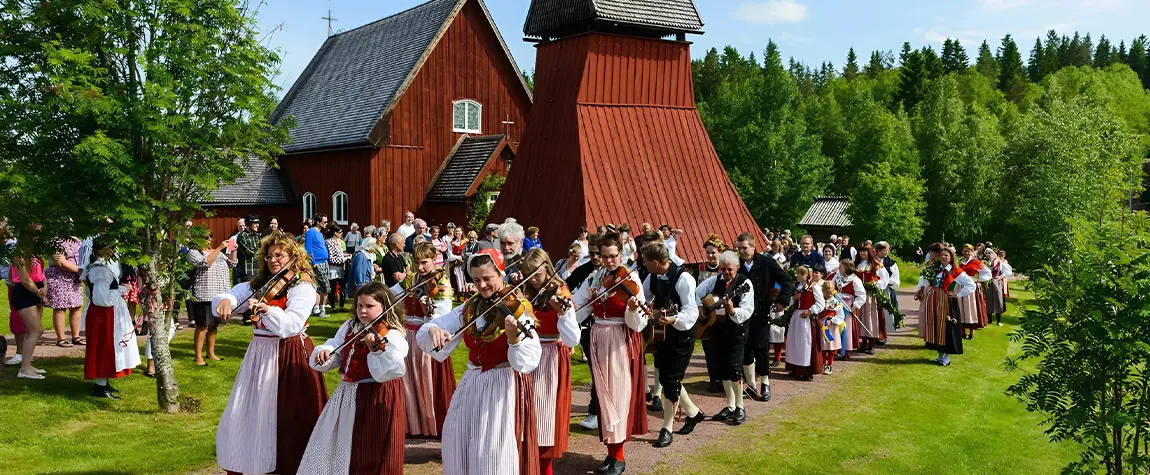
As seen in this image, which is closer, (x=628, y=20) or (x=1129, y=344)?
(x=1129, y=344)

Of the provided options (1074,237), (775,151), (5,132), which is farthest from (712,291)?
(775,151)

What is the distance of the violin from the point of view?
5797 mm

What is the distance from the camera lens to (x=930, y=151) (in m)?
52.2

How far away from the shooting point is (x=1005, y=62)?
9088cm

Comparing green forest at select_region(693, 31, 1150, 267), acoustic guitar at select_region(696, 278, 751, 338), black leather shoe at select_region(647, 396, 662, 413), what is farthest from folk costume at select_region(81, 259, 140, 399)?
green forest at select_region(693, 31, 1150, 267)

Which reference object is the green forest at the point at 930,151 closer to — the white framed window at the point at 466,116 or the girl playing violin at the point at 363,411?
the white framed window at the point at 466,116

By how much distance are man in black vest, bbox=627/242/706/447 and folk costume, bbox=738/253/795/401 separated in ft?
4.73

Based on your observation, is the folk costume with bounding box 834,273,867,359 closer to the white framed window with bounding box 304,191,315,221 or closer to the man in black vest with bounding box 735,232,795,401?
the man in black vest with bounding box 735,232,795,401

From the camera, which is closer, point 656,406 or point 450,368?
point 450,368

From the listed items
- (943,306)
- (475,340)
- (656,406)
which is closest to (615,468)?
(475,340)

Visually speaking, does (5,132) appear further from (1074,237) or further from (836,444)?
(1074,237)

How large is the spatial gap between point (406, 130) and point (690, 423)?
18.9m

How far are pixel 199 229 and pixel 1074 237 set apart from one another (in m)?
7.91

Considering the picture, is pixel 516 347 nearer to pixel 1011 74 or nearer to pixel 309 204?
pixel 309 204
